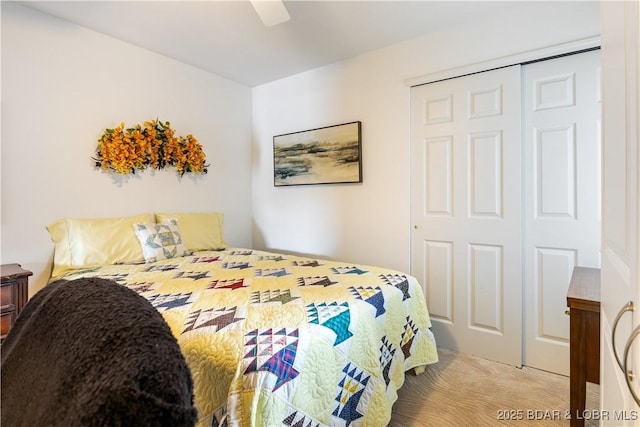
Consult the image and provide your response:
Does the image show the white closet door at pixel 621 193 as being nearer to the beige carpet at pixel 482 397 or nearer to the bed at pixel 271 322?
the bed at pixel 271 322

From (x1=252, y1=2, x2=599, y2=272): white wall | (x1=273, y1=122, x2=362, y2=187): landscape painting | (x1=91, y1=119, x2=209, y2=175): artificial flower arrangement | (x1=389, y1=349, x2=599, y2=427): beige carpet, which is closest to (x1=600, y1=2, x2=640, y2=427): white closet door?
(x1=389, y1=349, x2=599, y2=427): beige carpet

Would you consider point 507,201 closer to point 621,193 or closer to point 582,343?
point 582,343

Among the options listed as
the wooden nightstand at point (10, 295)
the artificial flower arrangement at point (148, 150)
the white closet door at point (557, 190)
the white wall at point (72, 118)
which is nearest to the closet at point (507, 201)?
the white closet door at point (557, 190)

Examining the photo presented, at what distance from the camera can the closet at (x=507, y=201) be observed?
199cm

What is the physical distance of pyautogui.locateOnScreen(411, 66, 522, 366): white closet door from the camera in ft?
7.22

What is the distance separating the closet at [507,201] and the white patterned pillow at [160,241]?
1.98m

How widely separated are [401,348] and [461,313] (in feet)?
3.16

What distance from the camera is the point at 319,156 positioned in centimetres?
313

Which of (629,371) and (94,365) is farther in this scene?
(629,371)

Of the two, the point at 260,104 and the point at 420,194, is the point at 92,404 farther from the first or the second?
the point at 260,104

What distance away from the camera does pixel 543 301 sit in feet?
6.95

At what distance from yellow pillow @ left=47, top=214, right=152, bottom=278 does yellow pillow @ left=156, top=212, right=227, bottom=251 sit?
0.37 metres

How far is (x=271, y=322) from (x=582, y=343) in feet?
4.22

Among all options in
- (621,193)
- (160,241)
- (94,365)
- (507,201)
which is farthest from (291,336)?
(507,201)
